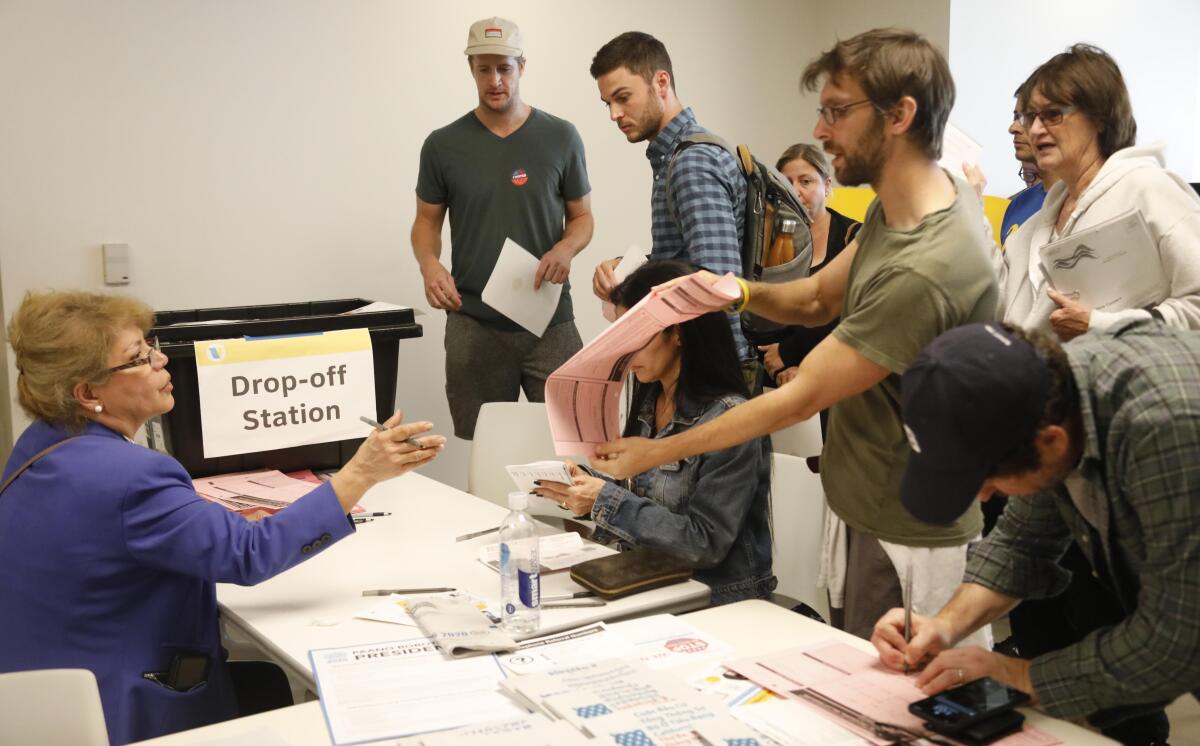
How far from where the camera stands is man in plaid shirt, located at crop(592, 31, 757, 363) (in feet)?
9.05

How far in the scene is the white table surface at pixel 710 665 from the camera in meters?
1.50

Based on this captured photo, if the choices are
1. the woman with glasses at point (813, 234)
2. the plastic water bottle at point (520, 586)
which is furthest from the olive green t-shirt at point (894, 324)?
the woman with glasses at point (813, 234)

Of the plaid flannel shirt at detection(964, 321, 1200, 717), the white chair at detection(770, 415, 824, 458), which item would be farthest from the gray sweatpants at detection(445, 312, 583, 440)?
the plaid flannel shirt at detection(964, 321, 1200, 717)

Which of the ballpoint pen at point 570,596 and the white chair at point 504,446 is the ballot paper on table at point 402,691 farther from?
the white chair at point 504,446

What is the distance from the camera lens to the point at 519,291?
382cm

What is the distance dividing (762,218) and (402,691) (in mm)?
1713

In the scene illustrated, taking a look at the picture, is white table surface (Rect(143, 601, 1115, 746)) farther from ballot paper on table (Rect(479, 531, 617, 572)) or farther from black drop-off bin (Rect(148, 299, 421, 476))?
black drop-off bin (Rect(148, 299, 421, 476))

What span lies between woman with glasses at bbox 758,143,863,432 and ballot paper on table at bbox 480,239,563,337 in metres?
0.84

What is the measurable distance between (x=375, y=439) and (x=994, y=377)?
1278 millimetres

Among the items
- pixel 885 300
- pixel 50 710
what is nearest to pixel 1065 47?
pixel 885 300

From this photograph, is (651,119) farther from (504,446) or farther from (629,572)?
(629,572)

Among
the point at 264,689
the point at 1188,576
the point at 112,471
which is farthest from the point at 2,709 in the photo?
the point at 1188,576

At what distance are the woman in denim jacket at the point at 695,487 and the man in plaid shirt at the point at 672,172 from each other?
393 millimetres

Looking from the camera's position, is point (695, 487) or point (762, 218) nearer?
point (695, 487)
